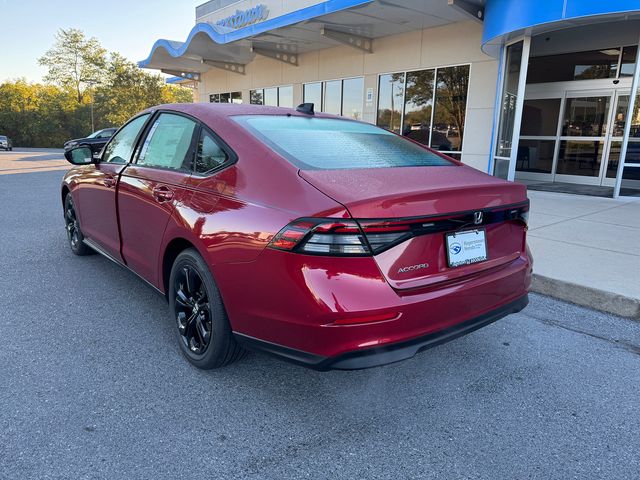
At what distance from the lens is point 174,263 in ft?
9.65

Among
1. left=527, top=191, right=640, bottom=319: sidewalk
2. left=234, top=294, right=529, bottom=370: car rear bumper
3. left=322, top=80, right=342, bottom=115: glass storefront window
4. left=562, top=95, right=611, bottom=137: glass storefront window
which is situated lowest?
left=527, top=191, right=640, bottom=319: sidewalk

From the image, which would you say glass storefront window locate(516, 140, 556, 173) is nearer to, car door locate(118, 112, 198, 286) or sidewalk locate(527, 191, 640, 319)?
sidewalk locate(527, 191, 640, 319)

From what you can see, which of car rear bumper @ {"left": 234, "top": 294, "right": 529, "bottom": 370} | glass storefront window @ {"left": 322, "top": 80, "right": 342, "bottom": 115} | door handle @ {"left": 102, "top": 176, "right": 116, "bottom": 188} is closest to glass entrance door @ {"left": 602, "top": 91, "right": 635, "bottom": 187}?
glass storefront window @ {"left": 322, "top": 80, "right": 342, "bottom": 115}

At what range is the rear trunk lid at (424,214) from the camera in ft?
6.83

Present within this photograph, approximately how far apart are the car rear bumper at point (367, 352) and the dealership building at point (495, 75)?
781 centimetres

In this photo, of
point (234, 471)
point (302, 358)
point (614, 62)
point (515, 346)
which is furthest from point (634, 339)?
point (614, 62)

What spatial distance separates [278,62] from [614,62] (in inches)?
437

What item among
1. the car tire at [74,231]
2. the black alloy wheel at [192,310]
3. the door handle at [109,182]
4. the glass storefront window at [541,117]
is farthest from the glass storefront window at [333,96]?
the black alloy wheel at [192,310]

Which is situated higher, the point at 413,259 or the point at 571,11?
the point at 571,11

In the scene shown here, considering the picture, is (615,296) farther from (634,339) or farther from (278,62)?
(278,62)

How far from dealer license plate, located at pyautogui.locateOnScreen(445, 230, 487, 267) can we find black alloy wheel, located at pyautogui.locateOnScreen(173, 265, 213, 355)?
1.40 meters

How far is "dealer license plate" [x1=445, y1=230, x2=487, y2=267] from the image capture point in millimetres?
2322

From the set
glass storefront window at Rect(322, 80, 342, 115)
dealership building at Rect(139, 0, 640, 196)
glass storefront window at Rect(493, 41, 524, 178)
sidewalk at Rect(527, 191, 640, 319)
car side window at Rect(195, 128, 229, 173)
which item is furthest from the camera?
glass storefront window at Rect(322, 80, 342, 115)

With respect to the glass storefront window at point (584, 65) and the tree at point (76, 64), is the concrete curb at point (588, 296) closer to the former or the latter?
the glass storefront window at point (584, 65)
